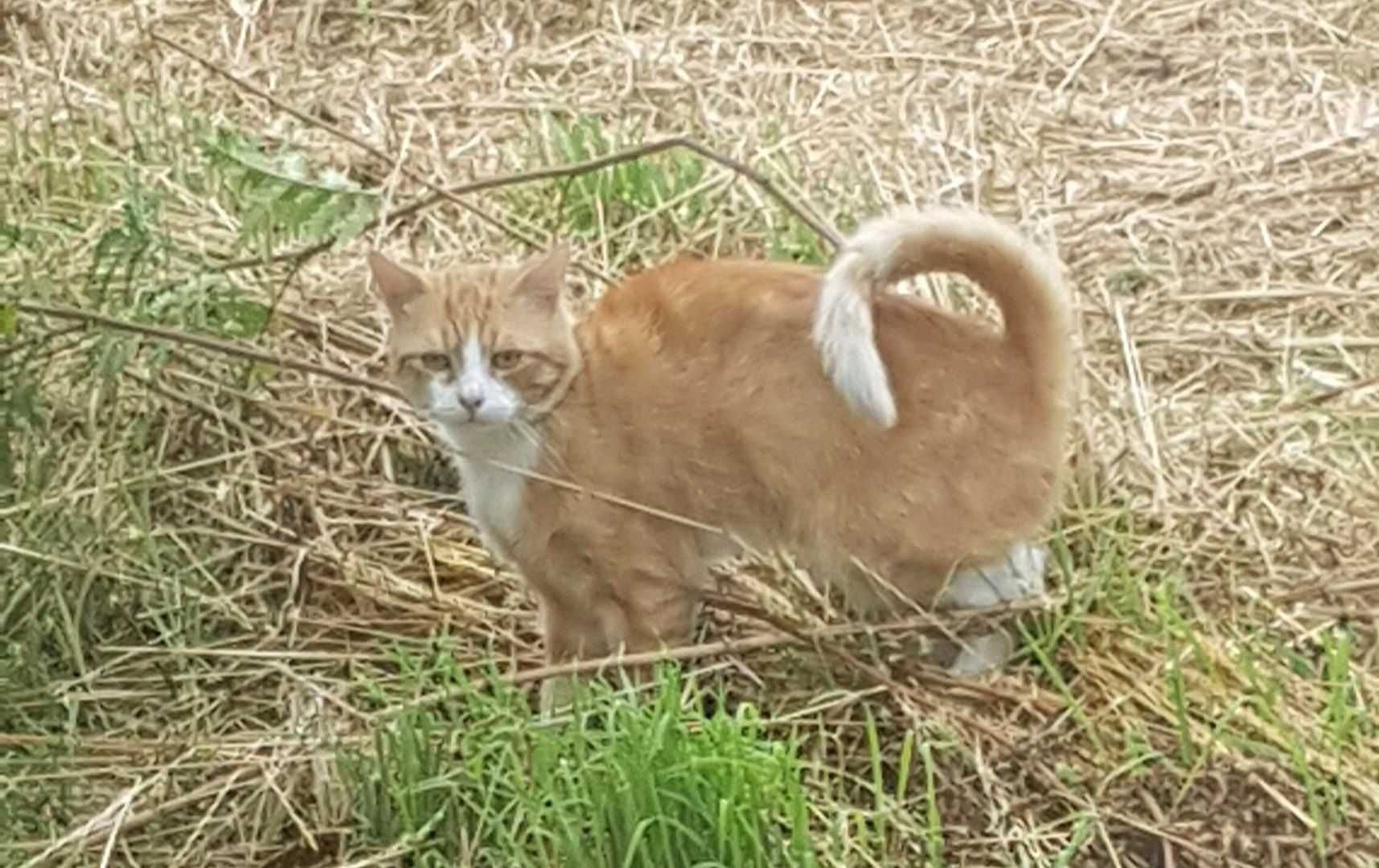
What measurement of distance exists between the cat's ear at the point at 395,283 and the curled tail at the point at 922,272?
0.46 metres

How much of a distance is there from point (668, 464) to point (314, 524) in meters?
0.55

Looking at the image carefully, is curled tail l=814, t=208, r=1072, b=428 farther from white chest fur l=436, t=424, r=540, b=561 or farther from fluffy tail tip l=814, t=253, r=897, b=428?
white chest fur l=436, t=424, r=540, b=561

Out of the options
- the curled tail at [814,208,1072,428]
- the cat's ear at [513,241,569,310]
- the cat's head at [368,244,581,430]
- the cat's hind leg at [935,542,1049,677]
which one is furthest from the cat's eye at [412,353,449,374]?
the cat's hind leg at [935,542,1049,677]

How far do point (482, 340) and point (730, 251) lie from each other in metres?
0.98

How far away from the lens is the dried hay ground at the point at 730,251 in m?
2.41

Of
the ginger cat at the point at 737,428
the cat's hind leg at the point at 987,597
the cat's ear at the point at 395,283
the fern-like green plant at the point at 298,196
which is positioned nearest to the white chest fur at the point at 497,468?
the ginger cat at the point at 737,428

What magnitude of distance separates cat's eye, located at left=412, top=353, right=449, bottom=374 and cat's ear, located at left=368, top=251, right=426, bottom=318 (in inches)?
Answer: 2.8

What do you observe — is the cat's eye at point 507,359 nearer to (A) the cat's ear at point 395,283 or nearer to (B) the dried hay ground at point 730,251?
(A) the cat's ear at point 395,283

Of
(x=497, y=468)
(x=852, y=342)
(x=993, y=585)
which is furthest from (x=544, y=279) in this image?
(x=993, y=585)

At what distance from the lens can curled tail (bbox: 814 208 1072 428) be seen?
246 cm

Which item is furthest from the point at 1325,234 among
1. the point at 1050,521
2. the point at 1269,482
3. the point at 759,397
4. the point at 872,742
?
the point at 872,742

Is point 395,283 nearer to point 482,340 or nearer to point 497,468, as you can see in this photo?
point 482,340

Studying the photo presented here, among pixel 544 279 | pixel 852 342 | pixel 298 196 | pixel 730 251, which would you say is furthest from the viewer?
pixel 730 251

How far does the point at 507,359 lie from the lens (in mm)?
2529
